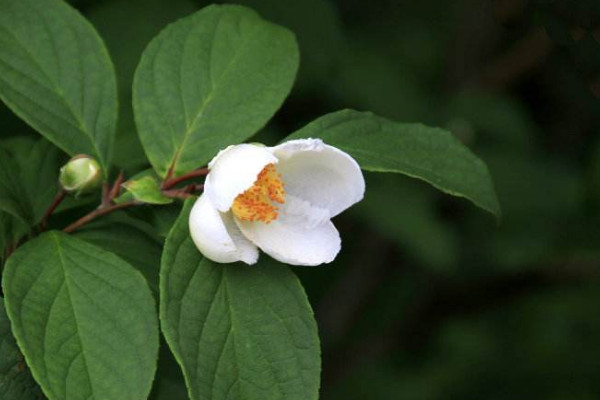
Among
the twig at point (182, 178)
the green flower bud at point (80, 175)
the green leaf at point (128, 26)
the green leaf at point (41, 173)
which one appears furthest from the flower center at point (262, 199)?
the green leaf at point (128, 26)

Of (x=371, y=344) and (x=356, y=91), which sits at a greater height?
(x=356, y=91)

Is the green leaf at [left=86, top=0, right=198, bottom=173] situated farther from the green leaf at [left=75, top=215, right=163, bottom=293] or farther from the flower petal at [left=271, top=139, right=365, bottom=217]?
the flower petal at [left=271, top=139, right=365, bottom=217]

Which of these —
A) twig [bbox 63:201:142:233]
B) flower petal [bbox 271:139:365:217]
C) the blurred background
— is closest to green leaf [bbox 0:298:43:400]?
twig [bbox 63:201:142:233]

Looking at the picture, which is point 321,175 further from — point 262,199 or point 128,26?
point 128,26

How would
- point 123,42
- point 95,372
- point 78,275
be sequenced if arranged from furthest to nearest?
point 123,42
point 78,275
point 95,372

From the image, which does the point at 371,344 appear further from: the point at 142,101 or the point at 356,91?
the point at 142,101

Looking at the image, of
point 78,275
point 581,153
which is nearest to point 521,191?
point 581,153

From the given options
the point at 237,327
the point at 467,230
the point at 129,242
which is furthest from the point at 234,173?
the point at 467,230

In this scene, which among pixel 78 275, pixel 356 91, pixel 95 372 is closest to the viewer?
pixel 95 372
